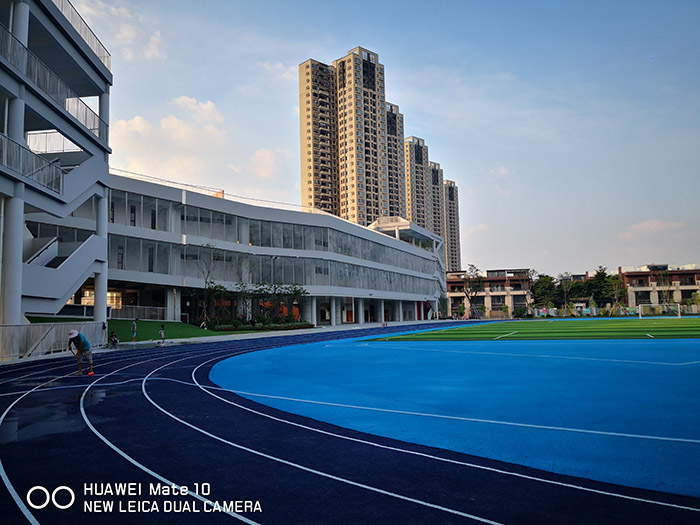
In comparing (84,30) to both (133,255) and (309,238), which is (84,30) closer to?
(133,255)

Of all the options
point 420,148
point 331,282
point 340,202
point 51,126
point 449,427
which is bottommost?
point 449,427

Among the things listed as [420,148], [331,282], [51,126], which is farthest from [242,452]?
[420,148]

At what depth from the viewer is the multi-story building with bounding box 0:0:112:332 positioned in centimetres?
2388

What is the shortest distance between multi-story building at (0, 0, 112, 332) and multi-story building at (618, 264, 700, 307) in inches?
4522

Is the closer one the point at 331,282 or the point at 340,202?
the point at 331,282

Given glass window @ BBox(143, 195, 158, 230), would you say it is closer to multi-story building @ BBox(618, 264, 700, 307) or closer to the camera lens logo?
the camera lens logo

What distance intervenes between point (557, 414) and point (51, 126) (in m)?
30.2

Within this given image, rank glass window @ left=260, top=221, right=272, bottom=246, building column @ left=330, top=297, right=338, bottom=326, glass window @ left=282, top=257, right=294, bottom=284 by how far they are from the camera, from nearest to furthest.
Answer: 1. glass window @ left=260, top=221, right=272, bottom=246
2. glass window @ left=282, top=257, right=294, bottom=284
3. building column @ left=330, top=297, right=338, bottom=326

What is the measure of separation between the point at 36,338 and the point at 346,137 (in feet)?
437

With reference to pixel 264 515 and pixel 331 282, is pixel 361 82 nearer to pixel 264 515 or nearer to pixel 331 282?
pixel 331 282

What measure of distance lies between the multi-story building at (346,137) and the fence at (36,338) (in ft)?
392

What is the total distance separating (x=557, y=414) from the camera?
33.5 ft

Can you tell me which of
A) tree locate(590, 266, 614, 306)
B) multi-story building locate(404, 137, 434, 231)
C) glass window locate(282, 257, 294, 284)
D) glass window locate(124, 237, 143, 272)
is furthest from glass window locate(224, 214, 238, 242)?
multi-story building locate(404, 137, 434, 231)

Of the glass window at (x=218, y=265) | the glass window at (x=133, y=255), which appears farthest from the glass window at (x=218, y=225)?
the glass window at (x=133, y=255)
